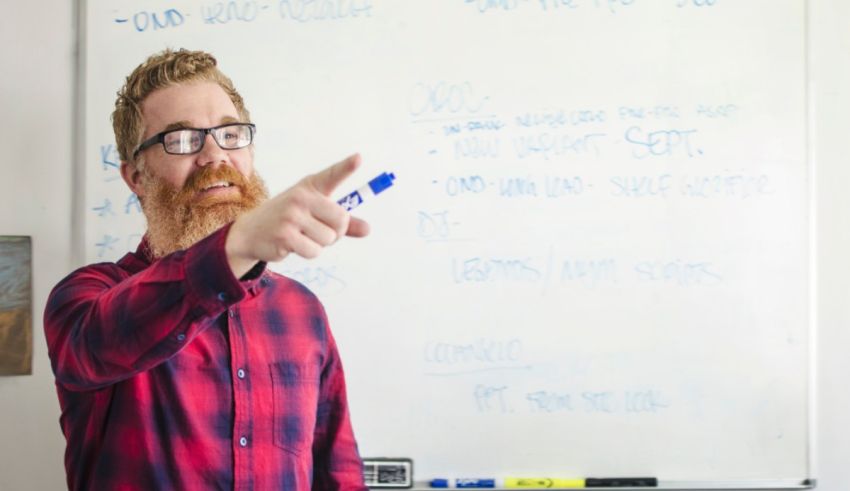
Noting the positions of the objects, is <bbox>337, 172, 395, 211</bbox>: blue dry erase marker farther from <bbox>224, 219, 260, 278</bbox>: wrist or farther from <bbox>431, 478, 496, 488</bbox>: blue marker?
<bbox>431, 478, 496, 488</bbox>: blue marker

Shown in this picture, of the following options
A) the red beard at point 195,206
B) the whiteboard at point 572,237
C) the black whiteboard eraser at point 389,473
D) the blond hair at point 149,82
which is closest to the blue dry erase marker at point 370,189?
the red beard at point 195,206

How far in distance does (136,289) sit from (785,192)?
1325 mm

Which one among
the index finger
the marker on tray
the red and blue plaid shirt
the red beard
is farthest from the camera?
the marker on tray

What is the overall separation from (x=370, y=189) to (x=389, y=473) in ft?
3.17

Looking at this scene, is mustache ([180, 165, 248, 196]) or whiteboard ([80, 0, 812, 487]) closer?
mustache ([180, 165, 248, 196])

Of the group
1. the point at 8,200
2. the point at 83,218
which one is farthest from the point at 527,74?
the point at 8,200

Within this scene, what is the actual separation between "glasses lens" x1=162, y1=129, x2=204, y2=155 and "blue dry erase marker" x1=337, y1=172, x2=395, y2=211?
1.33ft

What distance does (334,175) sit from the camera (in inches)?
26.7

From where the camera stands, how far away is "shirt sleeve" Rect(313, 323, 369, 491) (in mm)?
1237

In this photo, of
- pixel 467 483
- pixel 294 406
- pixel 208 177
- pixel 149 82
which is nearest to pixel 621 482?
pixel 467 483

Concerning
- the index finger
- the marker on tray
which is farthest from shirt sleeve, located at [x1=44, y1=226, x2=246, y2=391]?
the marker on tray

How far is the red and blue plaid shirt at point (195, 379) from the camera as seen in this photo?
0.78 metres

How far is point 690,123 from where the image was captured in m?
1.58

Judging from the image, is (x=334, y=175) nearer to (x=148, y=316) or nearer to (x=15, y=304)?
(x=148, y=316)
